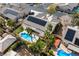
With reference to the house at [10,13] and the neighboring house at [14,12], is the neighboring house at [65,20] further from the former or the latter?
the house at [10,13]

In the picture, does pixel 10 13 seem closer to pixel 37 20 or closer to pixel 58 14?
pixel 37 20

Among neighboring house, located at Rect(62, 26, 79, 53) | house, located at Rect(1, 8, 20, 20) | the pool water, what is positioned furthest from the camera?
house, located at Rect(1, 8, 20, 20)

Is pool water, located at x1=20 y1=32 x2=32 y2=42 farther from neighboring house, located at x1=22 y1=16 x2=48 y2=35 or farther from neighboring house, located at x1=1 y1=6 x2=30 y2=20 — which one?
neighboring house, located at x1=1 y1=6 x2=30 y2=20

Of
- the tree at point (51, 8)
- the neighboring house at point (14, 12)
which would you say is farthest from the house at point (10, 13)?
the tree at point (51, 8)

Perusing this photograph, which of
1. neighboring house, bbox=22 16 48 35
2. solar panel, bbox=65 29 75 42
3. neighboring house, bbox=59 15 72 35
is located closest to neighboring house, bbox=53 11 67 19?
neighboring house, bbox=59 15 72 35

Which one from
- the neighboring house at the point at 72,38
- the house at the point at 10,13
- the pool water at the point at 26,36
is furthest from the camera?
the house at the point at 10,13

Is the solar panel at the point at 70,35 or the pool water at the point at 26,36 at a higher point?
the solar panel at the point at 70,35

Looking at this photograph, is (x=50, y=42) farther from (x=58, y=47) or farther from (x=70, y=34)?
(x=70, y=34)
